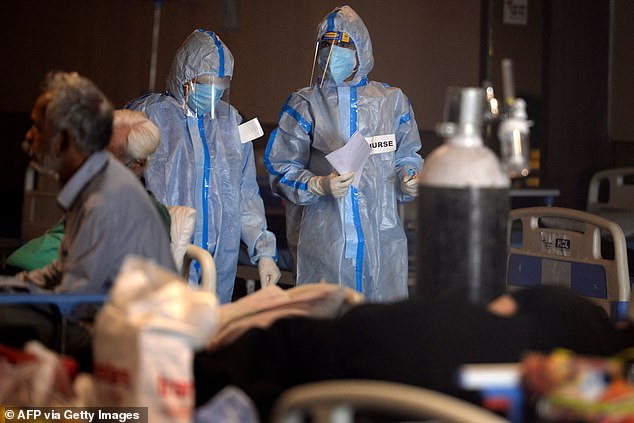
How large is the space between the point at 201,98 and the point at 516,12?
Result: 10.2 feet

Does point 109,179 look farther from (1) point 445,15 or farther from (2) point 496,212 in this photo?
(1) point 445,15

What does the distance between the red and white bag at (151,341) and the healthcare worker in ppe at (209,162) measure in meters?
2.04

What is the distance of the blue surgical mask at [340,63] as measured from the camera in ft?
12.1

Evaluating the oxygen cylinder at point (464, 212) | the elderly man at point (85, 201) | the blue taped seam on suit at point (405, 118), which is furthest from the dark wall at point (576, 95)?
the elderly man at point (85, 201)

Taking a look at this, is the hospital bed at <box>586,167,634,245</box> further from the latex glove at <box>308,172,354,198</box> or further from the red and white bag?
the red and white bag

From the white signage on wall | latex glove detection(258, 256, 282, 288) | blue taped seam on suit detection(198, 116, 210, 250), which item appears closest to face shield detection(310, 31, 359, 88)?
blue taped seam on suit detection(198, 116, 210, 250)

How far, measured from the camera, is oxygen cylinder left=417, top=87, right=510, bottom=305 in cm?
196

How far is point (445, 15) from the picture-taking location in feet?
21.7

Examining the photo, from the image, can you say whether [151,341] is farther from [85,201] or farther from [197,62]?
[197,62]

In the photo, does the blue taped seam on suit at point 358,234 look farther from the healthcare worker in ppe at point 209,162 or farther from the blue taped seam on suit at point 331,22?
the blue taped seam on suit at point 331,22

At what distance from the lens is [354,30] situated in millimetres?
3777

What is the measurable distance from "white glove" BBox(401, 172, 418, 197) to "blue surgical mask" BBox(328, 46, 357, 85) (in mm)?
438

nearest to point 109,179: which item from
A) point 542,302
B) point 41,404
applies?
point 41,404

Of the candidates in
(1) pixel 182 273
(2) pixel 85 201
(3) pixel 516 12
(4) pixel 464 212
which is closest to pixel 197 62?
(1) pixel 182 273
